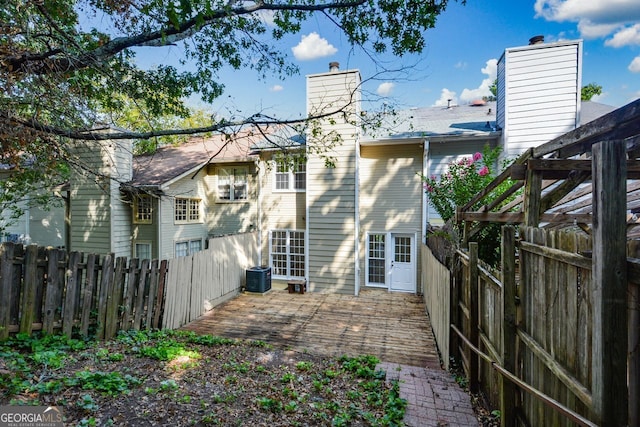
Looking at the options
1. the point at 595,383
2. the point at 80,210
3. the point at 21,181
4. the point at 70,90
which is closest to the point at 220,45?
the point at 70,90

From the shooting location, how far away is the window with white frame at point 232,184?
39.1 feet

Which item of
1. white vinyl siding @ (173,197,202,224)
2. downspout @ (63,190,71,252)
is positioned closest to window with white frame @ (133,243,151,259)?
white vinyl siding @ (173,197,202,224)

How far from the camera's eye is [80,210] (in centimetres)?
1022

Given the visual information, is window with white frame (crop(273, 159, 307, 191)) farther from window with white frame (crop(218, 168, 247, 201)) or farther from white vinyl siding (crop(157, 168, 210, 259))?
white vinyl siding (crop(157, 168, 210, 259))

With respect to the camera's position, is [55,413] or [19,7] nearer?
[55,413]

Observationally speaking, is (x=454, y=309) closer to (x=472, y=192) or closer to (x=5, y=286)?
(x=472, y=192)

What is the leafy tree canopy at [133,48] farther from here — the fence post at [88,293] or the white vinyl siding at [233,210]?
the white vinyl siding at [233,210]

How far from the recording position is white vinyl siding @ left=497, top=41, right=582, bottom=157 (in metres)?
8.71

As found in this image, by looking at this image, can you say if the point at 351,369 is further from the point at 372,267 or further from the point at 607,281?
the point at 372,267

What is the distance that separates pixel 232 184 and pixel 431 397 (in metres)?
10.2

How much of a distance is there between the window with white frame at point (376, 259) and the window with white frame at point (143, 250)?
796 cm

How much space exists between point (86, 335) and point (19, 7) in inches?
195

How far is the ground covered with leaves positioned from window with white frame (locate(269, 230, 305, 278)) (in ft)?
19.4

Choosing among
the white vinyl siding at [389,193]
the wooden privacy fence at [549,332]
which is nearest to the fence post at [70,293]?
the wooden privacy fence at [549,332]
